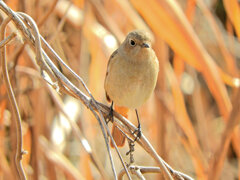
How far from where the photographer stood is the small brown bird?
1.66 metres

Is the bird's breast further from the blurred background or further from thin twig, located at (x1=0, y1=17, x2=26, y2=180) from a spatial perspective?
thin twig, located at (x1=0, y1=17, x2=26, y2=180)

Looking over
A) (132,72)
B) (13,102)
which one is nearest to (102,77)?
(132,72)

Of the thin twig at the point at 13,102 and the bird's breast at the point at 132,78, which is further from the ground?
the thin twig at the point at 13,102

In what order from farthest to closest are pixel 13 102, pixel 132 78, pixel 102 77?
1. pixel 102 77
2. pixel 132 78
3. pixel 13 102

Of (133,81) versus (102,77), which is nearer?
(133,81)

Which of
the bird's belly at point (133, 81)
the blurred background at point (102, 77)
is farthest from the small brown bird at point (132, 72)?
the blurred background at point (102, 77)

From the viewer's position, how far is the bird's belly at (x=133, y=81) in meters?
1.65

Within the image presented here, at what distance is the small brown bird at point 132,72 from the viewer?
1.66 m

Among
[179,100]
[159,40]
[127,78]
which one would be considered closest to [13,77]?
[127,78]

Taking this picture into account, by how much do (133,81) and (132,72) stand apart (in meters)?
0.04

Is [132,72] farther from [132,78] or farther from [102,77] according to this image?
[102,77]

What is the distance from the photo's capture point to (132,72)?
1654 mm

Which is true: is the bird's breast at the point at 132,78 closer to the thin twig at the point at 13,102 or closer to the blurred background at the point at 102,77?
the blurred background at the point at 102,77

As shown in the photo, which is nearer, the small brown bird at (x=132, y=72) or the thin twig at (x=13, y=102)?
the thin twig at (x=13, y=102)
